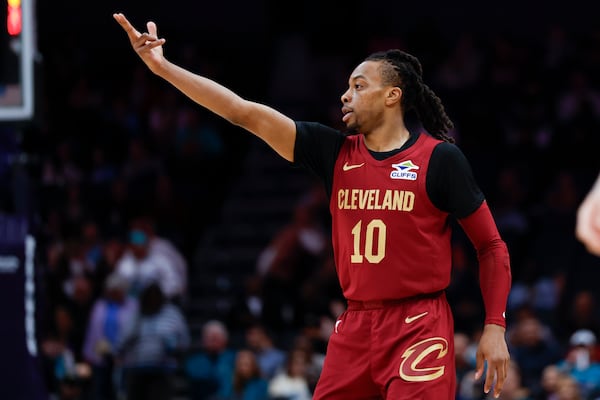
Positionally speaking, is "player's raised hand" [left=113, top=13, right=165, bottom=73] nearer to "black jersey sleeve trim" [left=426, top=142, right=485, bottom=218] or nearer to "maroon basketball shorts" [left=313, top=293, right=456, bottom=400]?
"black jersey sleeve trim" [left=426, top=142, right=485, bottom=218]

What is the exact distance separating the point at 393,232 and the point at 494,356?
663 mm

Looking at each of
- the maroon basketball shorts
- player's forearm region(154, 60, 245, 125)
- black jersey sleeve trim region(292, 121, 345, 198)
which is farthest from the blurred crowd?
the maroon basketball shorts

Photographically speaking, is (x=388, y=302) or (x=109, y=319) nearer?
(x=388, y=302)

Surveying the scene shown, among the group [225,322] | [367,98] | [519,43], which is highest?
[519,43]

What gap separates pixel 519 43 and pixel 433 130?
1072cm

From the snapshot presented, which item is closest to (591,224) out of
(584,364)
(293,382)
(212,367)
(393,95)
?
(393,95)

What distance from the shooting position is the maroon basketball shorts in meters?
5.05

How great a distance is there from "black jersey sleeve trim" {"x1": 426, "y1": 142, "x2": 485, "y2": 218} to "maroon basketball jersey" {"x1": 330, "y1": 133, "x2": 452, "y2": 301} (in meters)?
0.03

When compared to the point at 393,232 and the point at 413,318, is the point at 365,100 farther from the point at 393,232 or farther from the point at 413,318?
the point at 413,318

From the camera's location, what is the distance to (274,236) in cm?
1634

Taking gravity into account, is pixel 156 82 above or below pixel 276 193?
above

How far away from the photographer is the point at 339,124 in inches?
585

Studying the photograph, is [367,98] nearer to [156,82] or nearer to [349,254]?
[349,254]

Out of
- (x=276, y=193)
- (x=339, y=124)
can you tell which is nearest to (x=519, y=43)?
(x=339, y=124)
